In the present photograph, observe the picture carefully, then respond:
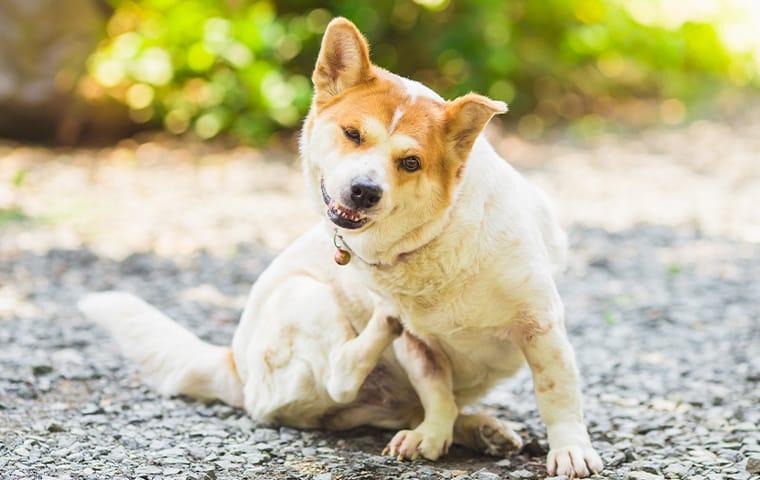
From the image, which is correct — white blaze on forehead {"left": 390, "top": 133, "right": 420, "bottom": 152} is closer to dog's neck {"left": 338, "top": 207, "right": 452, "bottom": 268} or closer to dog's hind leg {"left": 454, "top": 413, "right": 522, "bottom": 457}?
dog's neck {"left": 338, "top": 207, "right": 452, "bottom": 268}

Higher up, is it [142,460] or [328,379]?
[328,379]

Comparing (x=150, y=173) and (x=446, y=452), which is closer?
(x=446, y=452)

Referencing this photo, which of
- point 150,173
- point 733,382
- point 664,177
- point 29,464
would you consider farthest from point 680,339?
point 150,173

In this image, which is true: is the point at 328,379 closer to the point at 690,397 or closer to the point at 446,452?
the point at 446,452

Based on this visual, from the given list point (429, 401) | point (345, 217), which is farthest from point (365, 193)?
point (429, 401)

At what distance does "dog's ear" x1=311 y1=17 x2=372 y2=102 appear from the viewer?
3148 millimetres

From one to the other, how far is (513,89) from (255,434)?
725cm

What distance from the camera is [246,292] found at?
18.4 feet

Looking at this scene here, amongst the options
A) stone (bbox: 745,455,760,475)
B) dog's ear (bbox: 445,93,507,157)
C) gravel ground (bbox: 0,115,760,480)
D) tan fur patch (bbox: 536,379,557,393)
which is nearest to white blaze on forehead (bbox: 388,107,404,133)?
dog's ear (bbox: 445,93,507,157)

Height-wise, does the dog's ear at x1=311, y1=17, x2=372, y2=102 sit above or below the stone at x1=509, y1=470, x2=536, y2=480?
above

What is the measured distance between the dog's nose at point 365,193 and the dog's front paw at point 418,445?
88 centimetres

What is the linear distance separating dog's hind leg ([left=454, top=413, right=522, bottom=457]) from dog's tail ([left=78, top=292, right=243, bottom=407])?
2.83 feet

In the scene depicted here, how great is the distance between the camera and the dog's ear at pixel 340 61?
3148mm

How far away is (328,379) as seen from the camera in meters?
3.54
